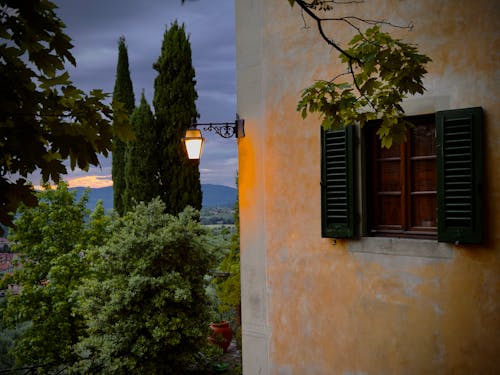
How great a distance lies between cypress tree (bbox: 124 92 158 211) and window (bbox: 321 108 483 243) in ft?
41.9

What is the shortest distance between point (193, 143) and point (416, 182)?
3.19m

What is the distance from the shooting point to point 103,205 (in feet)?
61.8

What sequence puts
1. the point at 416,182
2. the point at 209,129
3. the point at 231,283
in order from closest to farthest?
the point at 416,182 → the point at 209,129 → the point at 231,283

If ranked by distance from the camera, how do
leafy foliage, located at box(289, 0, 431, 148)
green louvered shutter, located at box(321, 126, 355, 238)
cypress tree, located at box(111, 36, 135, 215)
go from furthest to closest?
cypress tree, located at box(111, 36, 135, 215) → green louvered shutter, located at box(321, 126, 355, 238) → leafy foliage, located at box(289, 0, 431, 148)

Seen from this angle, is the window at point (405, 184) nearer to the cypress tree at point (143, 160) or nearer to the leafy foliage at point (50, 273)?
the leafy foliage at point (50, 273)

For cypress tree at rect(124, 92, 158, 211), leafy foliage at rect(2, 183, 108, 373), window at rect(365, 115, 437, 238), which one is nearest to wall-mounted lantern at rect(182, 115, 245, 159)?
window at rect(365, 115, 437, 238)

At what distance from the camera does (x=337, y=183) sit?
19.2ft

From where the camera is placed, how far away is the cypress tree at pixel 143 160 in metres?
18.0

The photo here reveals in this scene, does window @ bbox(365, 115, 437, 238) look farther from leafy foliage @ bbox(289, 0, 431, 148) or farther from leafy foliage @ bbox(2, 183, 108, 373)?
leafy foliage @ bbox(2, 183, 108, 373)

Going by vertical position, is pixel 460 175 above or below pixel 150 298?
above

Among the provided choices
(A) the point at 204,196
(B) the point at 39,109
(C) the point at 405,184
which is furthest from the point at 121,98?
(B) the point at 39,109

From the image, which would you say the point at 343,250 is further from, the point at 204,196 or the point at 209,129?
the point at 204,196

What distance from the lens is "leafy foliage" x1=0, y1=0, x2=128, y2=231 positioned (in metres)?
2.37

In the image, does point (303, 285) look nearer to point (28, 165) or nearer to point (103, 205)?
point (28, 165)
